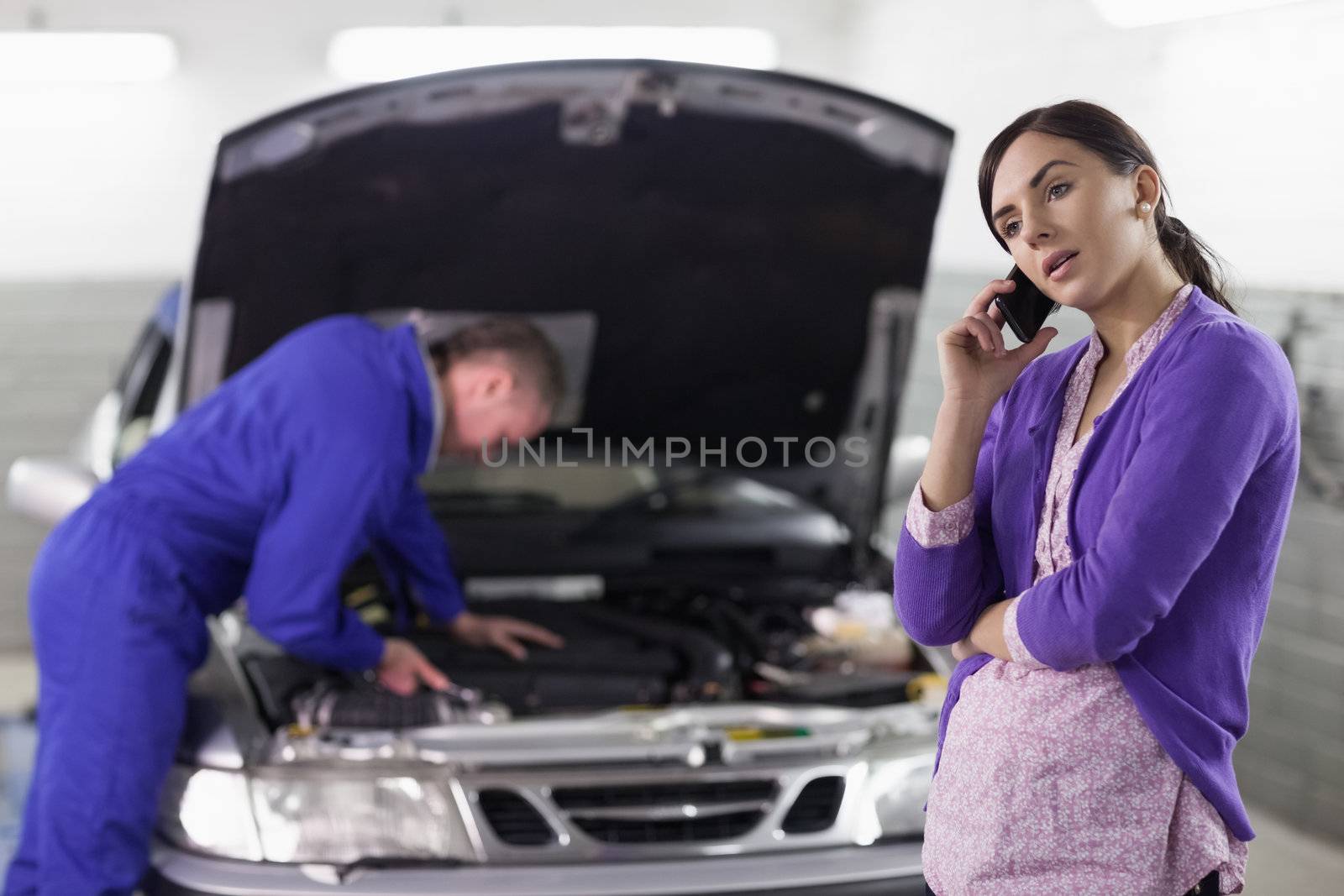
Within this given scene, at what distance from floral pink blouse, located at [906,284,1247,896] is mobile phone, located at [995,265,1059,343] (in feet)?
0.43

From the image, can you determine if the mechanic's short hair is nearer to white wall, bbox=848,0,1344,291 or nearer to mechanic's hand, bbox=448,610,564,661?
mechanic's hand, bbox=448,610,564,661

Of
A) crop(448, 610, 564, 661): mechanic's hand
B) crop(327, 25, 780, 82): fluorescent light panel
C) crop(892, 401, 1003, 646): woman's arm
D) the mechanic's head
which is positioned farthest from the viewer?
crop(327, 25, 780, 82): fluorescent light panel

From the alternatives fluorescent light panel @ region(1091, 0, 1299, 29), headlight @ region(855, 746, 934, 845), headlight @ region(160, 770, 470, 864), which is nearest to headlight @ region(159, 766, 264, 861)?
headlight @ region(160, 770, 470, 864)

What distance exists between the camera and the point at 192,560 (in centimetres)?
214

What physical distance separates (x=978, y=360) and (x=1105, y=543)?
223 millimetres

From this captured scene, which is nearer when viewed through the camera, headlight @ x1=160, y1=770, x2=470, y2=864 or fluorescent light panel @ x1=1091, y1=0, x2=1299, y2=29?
headlight @ x1=160, y1=770, x2=470, y2=864

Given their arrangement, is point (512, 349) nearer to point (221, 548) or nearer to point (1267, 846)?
point (221, 548)

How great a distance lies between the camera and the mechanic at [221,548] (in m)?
1.94

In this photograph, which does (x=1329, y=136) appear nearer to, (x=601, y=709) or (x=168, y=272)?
(x=601, y=709)

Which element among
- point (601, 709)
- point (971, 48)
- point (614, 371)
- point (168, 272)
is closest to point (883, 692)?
point (601, 709)

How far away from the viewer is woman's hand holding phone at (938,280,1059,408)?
1.08 meters

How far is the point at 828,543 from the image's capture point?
2766mm

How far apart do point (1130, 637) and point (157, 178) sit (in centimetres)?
530

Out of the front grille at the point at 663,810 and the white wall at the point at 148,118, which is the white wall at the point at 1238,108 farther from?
the white wall at the point at 148,118
